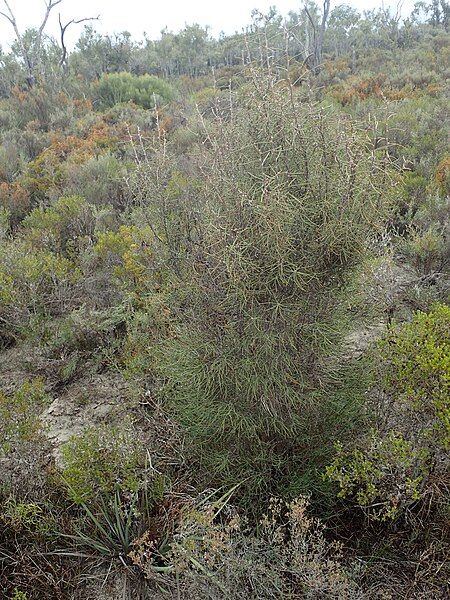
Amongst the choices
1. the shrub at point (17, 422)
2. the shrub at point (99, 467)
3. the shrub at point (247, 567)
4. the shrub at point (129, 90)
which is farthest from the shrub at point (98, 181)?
the shrub at point (129, 90)

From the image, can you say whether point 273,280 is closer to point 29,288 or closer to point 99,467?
point 99,467

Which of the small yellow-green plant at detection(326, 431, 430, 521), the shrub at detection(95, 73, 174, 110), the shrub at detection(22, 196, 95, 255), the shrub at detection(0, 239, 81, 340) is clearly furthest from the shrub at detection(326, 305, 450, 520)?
the shrub at detection(95, 73, 174, 110)

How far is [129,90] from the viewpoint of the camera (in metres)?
14.5

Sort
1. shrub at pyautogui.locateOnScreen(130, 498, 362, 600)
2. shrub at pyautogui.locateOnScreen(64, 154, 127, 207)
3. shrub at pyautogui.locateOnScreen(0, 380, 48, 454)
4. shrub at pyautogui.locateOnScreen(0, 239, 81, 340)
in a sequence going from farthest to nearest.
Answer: shrub at pyautogui.locateOnScreen(64, 154, 127, 207) < shrub at pyautogui.locateOnScreen(0, 239, 81, 340) < shrub at pyautogui.locateOnScreen(0, 380, 48, 454) < shrub at pyautogui.locateOnScreen(130, 498, 362, 600)

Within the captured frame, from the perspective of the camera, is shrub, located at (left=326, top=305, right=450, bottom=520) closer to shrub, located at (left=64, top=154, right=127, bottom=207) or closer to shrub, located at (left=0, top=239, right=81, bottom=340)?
shrub, located at (left=0, top=239, right=81, bottom=340)

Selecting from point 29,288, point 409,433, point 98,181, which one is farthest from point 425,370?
point 98,181

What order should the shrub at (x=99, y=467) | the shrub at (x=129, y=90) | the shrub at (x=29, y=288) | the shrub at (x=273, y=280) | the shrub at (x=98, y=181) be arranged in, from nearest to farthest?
1. the shrub at (x=273, y=280)
2. the shrub at (x=99, y=467)
3. the shrub at (x=29, y=288)
4. the shrub at (x=98, y=181)
5. the shrub at (x=129, y=90)

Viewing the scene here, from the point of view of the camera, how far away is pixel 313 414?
309 cm

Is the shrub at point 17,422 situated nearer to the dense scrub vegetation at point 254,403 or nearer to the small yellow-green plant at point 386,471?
the dense scrub vegetation at point 254,403

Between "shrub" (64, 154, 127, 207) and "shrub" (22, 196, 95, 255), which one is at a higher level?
"shrub" (64, 154, 127, 207)

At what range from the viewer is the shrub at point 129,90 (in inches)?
561

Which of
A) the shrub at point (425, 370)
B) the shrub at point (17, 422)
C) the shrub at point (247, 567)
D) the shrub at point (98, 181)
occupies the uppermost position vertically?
the shrub at point (98, 181)

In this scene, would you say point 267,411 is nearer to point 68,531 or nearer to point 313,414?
point 313,414

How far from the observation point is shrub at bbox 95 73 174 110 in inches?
561
